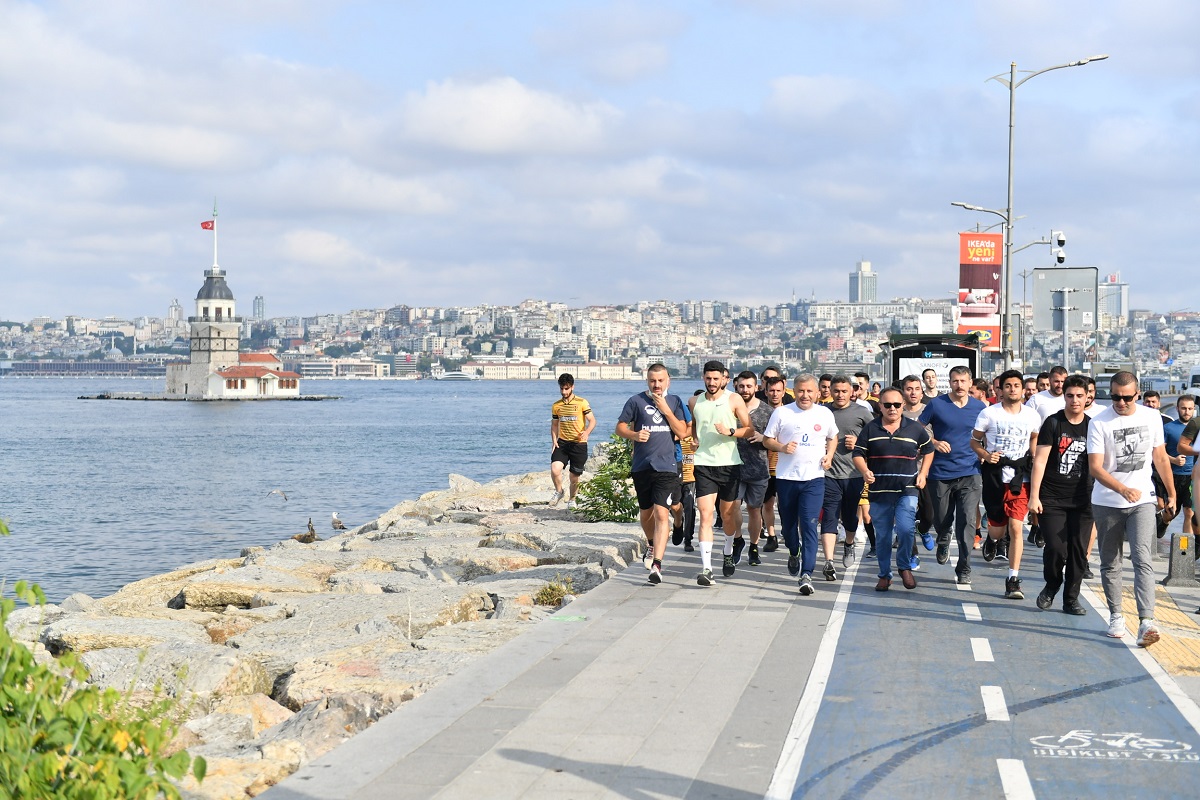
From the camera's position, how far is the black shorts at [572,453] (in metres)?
18.4

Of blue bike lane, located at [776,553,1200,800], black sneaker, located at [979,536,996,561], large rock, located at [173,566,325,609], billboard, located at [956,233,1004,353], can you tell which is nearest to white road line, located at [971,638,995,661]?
blue bike lane, located at [776,553,1200,800]

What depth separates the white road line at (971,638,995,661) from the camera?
28.0 ft

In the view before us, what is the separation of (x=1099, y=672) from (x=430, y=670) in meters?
3.89

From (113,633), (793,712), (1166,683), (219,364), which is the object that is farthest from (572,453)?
(219,364)

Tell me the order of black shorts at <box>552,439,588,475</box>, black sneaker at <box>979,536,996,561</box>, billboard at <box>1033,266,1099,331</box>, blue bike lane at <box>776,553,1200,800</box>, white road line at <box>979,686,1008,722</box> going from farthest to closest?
billboard at <box>1033,266,1099,331</box> < black shorts at <box>552,439,588,475</box> < black sneaker at <box>979,536,996,561</box> < white road line at <box>979,686,1008,722</box> < blue bike lane at <box>776,553,1200,800</box>

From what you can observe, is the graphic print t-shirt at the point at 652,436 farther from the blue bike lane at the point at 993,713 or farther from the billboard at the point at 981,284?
the billboard at the point at 981,284

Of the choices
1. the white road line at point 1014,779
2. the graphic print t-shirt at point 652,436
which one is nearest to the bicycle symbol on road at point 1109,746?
the white road line at point 1014,779

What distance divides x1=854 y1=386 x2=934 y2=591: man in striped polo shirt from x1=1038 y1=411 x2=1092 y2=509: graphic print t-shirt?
1.29m

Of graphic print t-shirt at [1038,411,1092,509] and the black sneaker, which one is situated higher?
graphic print t-shirt at [1038,411,1092,509]

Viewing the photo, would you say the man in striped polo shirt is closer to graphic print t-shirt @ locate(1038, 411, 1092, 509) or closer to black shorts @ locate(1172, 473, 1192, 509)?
graphic print t-shirt @ locate(1038, 411, 1092, 509)

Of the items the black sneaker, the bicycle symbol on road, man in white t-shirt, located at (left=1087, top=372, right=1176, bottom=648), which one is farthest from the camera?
the black sneaker

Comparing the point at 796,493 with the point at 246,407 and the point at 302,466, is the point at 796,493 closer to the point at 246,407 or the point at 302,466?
the point at 302,466

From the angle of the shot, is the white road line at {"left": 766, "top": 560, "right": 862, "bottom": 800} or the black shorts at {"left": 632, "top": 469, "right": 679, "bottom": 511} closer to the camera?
the white road line at {"left": 766, "top": 560, "right": 862, "bottom": 800}

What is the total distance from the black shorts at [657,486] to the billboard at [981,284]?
22.4 meters
